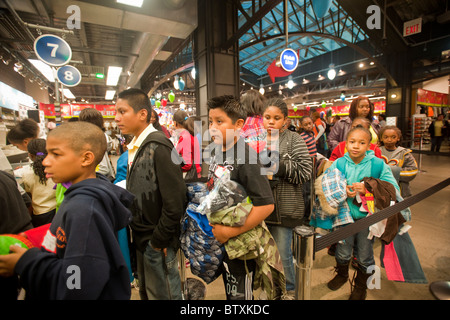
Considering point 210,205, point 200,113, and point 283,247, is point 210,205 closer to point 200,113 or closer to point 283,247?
point 283,247

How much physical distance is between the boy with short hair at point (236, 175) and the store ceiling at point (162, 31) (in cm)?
491

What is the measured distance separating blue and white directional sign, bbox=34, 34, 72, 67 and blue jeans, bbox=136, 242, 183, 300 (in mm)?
5455

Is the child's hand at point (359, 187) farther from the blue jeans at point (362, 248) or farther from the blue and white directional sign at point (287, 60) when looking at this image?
the blue and white directional sign at point (287, 60)

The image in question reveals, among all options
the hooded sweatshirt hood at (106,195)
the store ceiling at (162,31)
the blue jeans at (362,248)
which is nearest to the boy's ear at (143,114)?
the hooded sweatshirt hood at (106,195)

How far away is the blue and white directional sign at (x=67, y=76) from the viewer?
243 inches

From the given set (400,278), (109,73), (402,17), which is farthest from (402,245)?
(109,73)

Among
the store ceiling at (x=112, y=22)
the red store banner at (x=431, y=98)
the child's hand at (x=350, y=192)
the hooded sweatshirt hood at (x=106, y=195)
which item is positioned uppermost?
the store ceiling at (x=112, y=22)

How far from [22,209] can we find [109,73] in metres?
10.9

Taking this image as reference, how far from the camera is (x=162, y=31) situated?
5.58 m

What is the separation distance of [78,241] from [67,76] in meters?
7.44

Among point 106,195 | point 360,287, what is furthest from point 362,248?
point 106,195

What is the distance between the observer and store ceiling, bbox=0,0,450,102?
4938 millimetres

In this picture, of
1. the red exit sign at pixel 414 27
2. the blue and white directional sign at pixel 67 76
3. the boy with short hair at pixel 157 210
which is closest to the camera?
the boy with short hair at pixel 157 210

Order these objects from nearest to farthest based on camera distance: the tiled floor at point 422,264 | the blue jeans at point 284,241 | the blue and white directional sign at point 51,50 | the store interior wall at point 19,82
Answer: the blue jeans at point 284,241 → the tiled floor at point 422,264 → the blue and white directional sign at point 51,50 → the store interior wall at point 19,82
